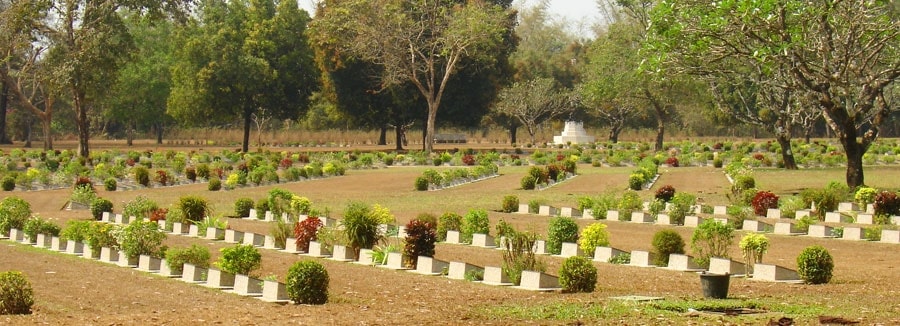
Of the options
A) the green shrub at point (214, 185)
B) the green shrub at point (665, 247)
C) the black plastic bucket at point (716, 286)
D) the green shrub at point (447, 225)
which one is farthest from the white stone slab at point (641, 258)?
the green shrub at point (214, 185)

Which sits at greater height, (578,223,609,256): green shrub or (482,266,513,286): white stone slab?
(578,223,609,256): green shrub

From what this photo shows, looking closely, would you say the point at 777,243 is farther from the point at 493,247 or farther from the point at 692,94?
the point at 692,94

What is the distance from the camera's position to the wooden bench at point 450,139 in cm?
10588

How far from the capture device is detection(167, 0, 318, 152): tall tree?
75438mm

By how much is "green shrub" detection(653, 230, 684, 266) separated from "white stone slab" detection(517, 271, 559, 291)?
3.67 metres

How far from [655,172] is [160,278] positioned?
30.1m

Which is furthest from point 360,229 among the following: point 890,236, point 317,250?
point 890,236

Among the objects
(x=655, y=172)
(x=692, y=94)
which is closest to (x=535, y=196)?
(x=655, y=172)

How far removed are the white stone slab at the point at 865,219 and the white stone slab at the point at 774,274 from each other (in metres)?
10.5

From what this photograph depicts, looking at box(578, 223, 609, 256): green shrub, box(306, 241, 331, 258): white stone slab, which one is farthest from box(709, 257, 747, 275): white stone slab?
box(306, 241, 331, 258): white stone slab

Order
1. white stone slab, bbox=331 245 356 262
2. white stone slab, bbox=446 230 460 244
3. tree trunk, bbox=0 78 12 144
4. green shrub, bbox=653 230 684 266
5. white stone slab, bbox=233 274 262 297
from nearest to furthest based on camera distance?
1. white stone slab, bbox=233 274 262 297
2. green shrub, bbox=653 230 684 266
3. white stone slab, bbox=331 245 356 262
4. white stone slab, bbox=446 230 460 244
5. tree trunk, bbox=0 78 12 144

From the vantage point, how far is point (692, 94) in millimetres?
71062

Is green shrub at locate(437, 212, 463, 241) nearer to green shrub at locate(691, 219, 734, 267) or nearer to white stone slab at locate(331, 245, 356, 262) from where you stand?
white stone slab at locate(331, 245, 356, 262)

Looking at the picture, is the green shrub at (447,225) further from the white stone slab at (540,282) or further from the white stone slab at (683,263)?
the white stone slab at (540,282)
